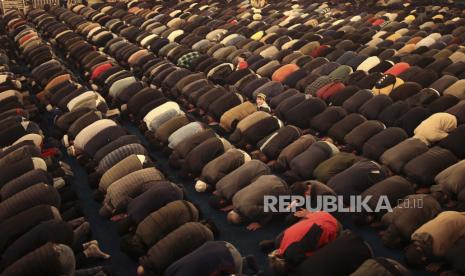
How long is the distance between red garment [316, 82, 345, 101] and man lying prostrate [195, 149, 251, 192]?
273 cm

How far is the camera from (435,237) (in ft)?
13.3

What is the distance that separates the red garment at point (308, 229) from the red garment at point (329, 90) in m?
3.84

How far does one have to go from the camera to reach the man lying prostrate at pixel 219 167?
221 inches

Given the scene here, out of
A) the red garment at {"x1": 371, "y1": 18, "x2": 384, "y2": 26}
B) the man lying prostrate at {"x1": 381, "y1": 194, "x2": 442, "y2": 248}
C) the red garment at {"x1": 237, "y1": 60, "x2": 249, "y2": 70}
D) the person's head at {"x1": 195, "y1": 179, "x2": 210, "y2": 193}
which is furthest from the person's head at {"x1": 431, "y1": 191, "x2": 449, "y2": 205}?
the red garment at {"x1": 371, "y1": 18, "x2": 384, "y2": 26}

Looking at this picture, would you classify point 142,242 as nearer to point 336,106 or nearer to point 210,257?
point 210,257

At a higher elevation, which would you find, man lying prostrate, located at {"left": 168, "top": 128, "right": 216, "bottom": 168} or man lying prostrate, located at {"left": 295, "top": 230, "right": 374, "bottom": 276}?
man lying prostrate, located at {"left": 295, "top": 230, "right": 374, "bottom": 276}

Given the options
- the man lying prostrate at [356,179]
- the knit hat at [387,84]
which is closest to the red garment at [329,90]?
the knit hat at [387,84]

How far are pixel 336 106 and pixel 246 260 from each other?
3.53 meters

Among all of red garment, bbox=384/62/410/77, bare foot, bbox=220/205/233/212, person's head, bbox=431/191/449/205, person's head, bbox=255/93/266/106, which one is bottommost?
bare foot, bbox=220/205/233/212

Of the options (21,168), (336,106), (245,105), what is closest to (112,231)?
(21,168)

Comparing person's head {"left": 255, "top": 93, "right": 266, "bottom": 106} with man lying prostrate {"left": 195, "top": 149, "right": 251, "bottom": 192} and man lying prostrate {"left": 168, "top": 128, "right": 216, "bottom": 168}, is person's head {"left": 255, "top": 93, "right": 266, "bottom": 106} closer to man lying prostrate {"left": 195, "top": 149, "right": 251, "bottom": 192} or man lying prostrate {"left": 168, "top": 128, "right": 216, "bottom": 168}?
man lying prostrate {"left": 168, "top": 128, "right": 216, "bottom": 168}

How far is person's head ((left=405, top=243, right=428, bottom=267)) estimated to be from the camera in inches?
163

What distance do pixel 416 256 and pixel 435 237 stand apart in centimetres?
25

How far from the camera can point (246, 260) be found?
14.7ft
